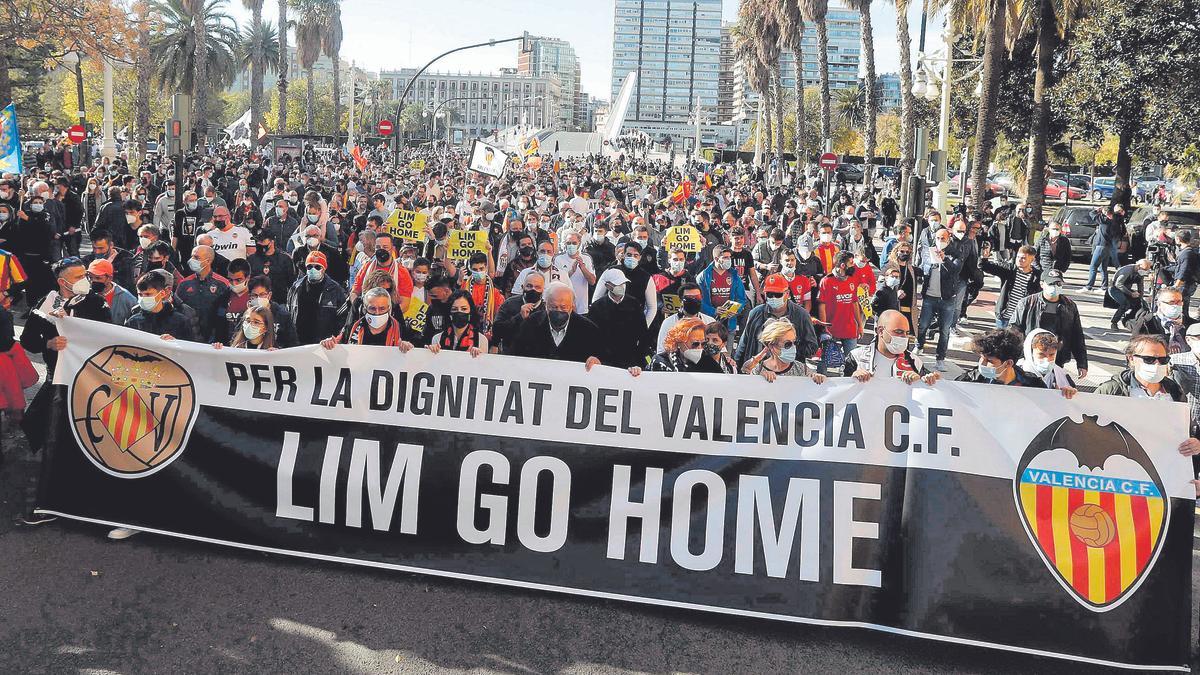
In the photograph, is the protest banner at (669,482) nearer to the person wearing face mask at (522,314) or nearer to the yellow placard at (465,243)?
the person wearing face mask at (522,314)

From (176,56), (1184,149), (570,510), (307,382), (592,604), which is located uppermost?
(176,56)

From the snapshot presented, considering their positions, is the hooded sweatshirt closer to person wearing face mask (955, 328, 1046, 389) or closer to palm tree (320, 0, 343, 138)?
person wearing face mask (955, 328, 1046, 389)

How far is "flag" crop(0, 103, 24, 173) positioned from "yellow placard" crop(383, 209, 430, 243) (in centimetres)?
615

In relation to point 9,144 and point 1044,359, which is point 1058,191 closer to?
point 9,144

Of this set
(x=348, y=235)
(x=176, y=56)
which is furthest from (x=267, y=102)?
(x=348, y=235)

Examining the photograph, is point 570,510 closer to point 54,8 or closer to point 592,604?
point 592,604

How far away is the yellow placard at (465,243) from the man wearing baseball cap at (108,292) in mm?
4633

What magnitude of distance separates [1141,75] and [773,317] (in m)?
20.1

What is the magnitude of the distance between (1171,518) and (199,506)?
16.0ft

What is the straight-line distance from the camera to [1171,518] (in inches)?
189

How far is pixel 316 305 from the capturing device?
8555mm

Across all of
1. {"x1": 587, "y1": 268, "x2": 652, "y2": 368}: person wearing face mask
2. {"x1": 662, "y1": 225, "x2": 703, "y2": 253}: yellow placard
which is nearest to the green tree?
{"x1": 662, "y1": 225, "x2": 703, "y2": 253}: yellow placard

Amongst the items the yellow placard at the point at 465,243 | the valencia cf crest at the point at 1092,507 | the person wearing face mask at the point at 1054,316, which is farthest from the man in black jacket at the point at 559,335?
the yellow placard at the point at 465,243

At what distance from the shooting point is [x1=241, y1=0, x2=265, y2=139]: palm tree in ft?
149
